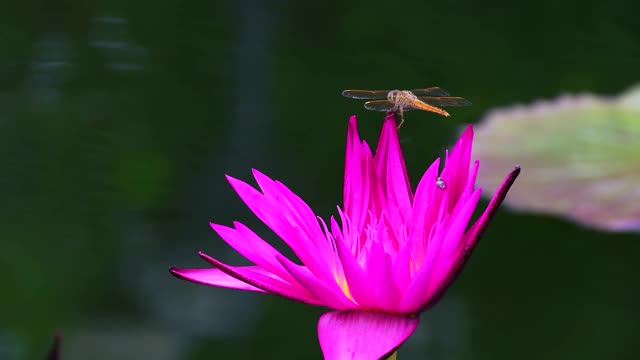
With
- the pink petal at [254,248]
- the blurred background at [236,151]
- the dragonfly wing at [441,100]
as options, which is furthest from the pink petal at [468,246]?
the blurred background at [236,151]

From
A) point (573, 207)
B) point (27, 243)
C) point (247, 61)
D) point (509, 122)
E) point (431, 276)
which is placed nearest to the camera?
point (431, 276)

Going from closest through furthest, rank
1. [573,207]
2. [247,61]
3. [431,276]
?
[431,276] → [573,207] → [247,61]

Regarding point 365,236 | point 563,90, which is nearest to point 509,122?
point 563,90

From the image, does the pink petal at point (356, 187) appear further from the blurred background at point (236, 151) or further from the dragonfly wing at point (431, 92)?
the blurred background at point (236, 151)

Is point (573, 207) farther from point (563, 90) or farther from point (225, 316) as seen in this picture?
point (225, 316)

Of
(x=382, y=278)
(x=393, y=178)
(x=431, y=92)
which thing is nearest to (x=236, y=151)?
(x=431, y=92)

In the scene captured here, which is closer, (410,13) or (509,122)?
(509,122)

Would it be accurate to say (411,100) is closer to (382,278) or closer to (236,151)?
(382,278)
